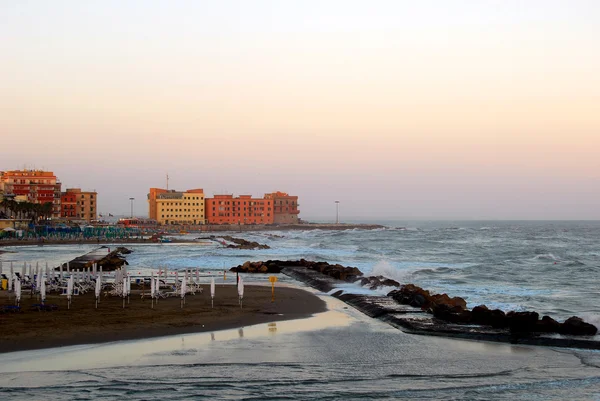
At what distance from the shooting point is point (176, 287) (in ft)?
78.9

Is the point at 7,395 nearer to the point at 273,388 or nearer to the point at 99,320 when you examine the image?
the point at 273,388

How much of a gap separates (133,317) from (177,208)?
137 meters

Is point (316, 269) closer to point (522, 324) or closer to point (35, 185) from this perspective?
point (522, 324)

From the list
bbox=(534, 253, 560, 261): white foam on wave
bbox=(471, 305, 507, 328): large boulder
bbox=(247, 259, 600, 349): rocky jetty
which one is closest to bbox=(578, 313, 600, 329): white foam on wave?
bbox=(247, 259, 600, 349): rocky jetty

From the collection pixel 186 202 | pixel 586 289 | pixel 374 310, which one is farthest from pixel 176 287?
pixel 186 202

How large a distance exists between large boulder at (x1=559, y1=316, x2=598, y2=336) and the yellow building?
13593 cm

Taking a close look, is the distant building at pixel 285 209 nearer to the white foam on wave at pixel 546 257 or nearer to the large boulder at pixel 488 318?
the white foam on wave at pixel 546 257

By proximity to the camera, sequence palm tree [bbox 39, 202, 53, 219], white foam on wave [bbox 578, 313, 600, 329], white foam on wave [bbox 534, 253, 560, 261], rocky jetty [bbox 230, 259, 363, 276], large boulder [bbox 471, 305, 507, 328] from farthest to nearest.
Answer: palm tree [bbox 39, 202, 53, 219], white foam on wave [bbox 534, 253, 560, 261], rocky jetty [bbox 230, 259, 363, 276], large boulder [bbox 471, 305, 507, 328], white foam on wave [bbox 578, 313, 600, 329]

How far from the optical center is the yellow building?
151125mm

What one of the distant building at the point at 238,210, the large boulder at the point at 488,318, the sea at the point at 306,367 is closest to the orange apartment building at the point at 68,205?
the distant building at the point at 238,210

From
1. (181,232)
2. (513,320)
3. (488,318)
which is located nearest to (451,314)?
(488,318)

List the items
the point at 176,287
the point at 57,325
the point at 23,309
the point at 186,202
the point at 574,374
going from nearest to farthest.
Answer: the point at 574,374 < the point at 57,325 < the point at 23,309 < the point at 176,287 < the point at 186,202

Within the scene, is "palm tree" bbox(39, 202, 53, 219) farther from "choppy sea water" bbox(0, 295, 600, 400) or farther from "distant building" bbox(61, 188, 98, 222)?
"choppy sea water" bbox(0, 295, 600, 400)

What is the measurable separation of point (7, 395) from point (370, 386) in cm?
572
